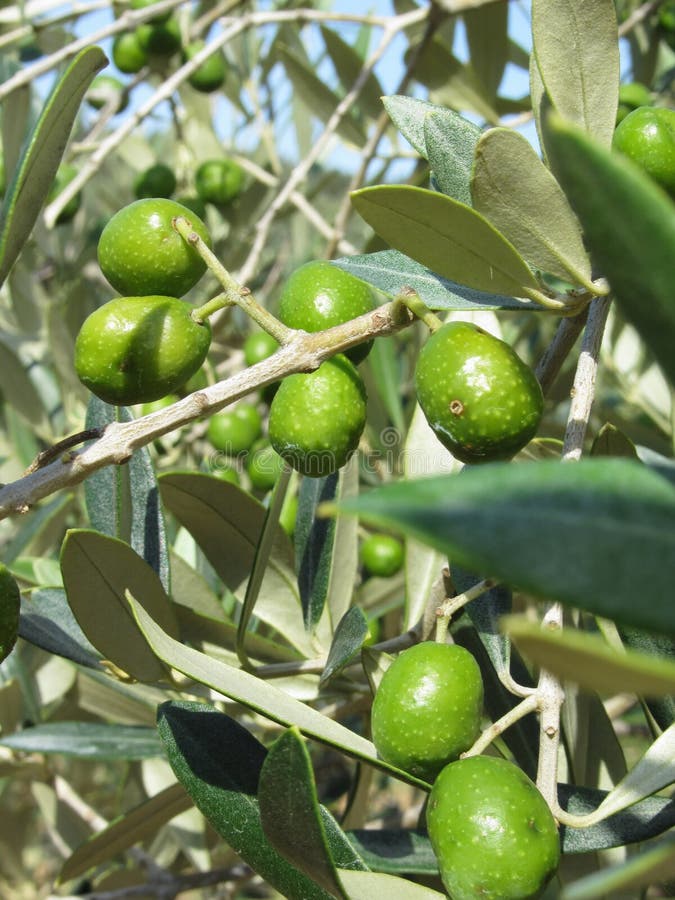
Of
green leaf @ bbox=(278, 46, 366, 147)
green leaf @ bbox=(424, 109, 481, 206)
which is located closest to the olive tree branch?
green leaf @ bbox=(424, 109, 481, 206)

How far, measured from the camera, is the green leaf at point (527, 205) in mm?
1140

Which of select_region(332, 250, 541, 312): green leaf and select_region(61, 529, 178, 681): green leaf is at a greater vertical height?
select_region(332, 250, 541, 312): green leaf

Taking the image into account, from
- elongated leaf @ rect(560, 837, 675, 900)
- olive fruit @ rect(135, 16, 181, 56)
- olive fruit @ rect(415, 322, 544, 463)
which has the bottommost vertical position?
olive fruit @ rect(415, 322, 544, 463)

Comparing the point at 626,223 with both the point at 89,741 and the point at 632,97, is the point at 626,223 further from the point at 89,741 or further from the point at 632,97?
the point at 632,97

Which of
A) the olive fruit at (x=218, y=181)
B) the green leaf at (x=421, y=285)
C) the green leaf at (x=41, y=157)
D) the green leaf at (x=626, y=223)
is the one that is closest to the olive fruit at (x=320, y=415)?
the green leaf at (x=421, y=285)

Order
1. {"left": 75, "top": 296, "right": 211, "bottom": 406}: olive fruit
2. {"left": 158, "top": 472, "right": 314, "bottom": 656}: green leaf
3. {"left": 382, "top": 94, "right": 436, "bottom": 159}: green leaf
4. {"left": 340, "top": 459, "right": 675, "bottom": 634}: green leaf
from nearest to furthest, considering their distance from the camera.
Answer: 1. {"left": 340, "top": 459, "right": 675, "bottom": 634}: green leaf
2. {"left": 75, "top": 296, "right": 211, "bottom": 406}: olive fruit
3. {"left": 382, "top": 94, "right": 436, "bottom": 159}: green leaf
4. {"left": 158, "top": 472, "right": 314, "bottom": 656}: green leaf

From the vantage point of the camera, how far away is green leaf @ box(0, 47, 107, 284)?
1369 millimetres

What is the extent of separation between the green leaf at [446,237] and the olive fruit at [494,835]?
0.62 metres

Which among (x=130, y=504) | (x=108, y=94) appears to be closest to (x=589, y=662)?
(x=130, y=504)

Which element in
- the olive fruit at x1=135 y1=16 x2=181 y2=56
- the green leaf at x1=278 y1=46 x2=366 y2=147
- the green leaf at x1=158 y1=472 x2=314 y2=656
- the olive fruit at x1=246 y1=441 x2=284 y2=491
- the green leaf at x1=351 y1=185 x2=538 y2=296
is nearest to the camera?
the green leaf at x1=351 y1=185 x2=538 y2=296

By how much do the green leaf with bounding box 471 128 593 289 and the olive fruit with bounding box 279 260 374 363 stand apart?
0.37 metres

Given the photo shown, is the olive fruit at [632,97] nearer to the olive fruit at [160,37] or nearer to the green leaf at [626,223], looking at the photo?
the olive fruit at [160,37]

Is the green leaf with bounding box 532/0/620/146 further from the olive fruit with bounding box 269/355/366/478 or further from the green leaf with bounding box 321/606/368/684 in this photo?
the green leaf with bounding box 321/606/368/684

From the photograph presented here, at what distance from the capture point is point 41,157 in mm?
1419
